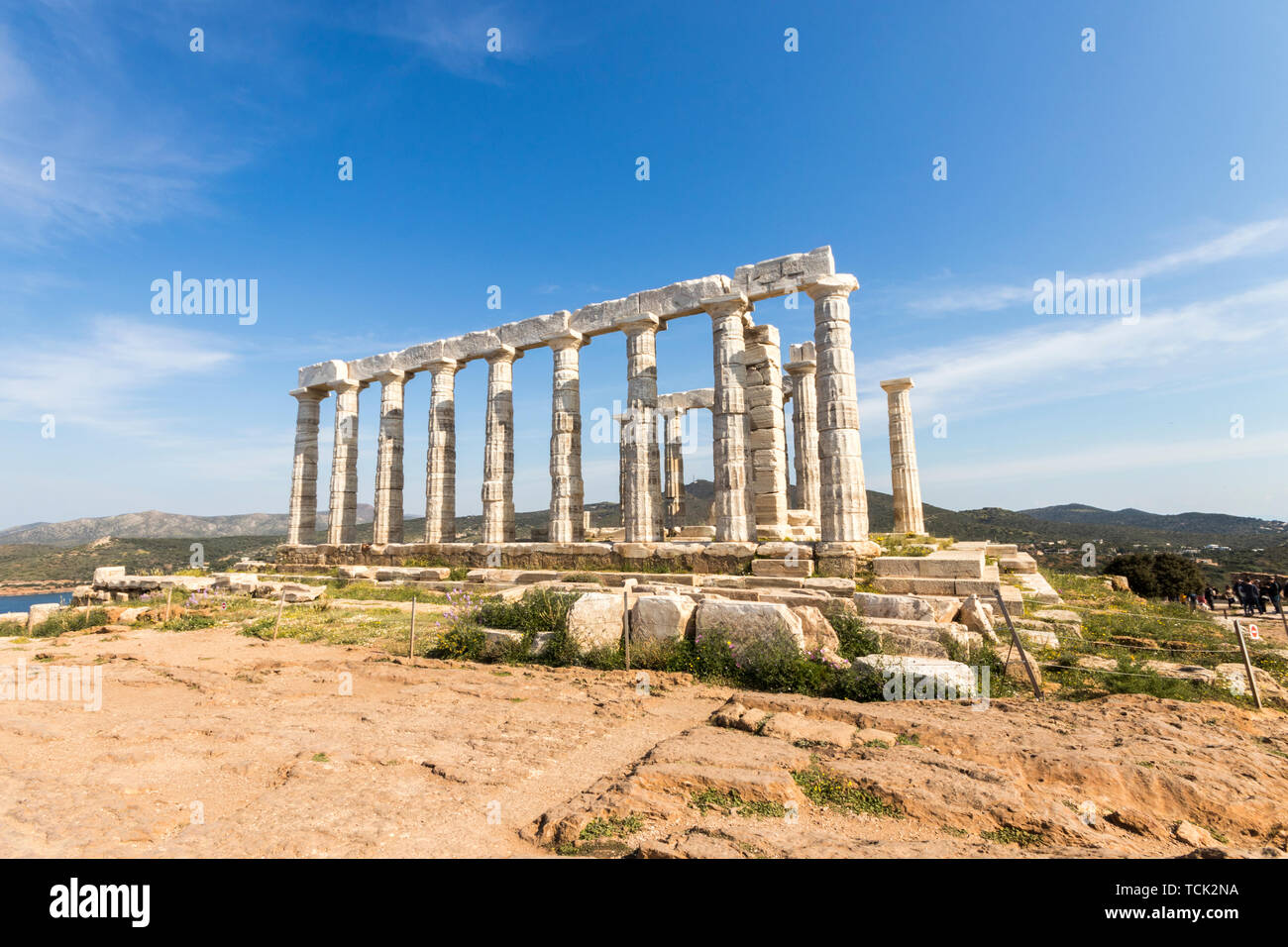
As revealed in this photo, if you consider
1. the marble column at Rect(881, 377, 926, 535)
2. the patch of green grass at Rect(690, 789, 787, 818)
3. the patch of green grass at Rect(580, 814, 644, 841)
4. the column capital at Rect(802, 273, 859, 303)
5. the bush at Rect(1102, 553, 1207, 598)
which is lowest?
the bush at Rect(1102, 553, 1207, 598)

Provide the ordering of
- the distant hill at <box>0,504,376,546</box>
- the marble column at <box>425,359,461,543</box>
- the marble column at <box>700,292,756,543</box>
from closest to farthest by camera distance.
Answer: the marble column at <box>700,292,756,543</box> < the marble column at <box>425,359,461,543</box> < the distant hill at <box>0,504,376,546</box>

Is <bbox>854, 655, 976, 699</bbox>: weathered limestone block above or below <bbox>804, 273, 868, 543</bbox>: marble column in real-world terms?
below

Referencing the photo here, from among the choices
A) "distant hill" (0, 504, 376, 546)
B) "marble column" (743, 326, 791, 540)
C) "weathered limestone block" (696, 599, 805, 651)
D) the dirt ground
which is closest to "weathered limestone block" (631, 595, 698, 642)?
"weathered limestone block" (696, 599, 805, 651)

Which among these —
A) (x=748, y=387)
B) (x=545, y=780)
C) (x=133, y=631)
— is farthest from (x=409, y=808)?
(x=748, y=387)

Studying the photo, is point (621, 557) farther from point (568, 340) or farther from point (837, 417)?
point (568, 340)

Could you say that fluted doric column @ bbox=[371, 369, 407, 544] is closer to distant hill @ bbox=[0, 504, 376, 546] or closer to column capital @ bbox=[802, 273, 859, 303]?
column capital @ bbox=[802, 273, 859, 303]

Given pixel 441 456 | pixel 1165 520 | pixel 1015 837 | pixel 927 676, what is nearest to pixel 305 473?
pixel 441 456

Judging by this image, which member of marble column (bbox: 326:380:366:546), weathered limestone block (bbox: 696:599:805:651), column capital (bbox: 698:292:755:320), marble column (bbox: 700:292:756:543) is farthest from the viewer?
marble column (bbox: 326:380:366:546)
